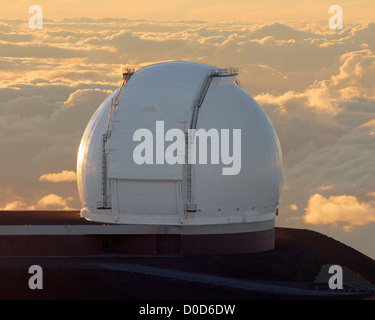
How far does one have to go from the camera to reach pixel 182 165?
233 ft

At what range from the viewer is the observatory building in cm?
7138

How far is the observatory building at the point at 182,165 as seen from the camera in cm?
7138

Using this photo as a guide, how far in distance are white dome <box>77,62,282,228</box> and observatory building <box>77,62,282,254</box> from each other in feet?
0.18

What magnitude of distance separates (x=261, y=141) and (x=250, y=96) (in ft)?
11.5

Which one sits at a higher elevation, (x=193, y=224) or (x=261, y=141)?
(x=261, y=141)

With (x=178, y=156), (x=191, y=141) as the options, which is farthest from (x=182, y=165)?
(x=191, y=141)

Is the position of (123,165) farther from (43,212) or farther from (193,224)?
(43,212)

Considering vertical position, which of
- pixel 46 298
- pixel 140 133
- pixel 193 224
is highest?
pixel 140 133

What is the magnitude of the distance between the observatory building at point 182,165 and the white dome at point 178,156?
2.1 inches

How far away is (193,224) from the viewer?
235ft

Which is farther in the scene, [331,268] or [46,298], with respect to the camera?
[331,268]

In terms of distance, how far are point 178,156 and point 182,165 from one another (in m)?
0.53

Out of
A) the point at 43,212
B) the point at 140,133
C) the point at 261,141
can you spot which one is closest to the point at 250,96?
the point at 261,141

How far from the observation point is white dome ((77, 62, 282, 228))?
7138cm
